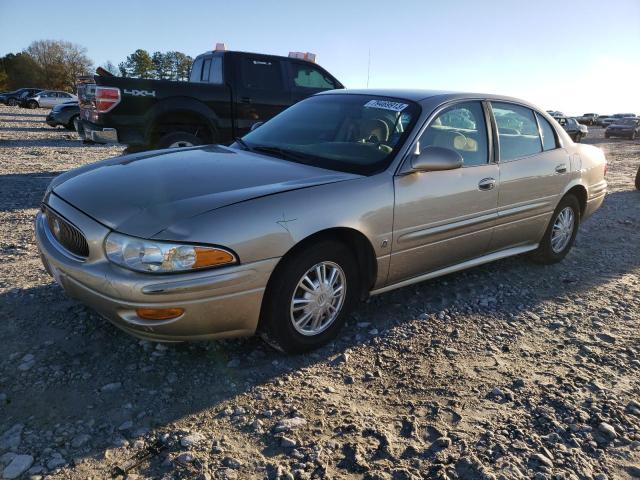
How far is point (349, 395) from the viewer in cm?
261

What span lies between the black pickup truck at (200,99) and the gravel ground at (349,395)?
11.3 ft

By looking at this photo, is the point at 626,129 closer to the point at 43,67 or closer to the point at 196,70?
the point at 196,70

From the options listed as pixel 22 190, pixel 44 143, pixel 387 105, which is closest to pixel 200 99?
pixel 22 190

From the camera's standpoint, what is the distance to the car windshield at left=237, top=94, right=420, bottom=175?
3279mm

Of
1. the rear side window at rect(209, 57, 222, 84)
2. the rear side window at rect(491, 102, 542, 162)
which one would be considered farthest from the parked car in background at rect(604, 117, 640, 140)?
the rear side window at rect(491, 102, 542, 162)

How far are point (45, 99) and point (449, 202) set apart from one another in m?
40.5

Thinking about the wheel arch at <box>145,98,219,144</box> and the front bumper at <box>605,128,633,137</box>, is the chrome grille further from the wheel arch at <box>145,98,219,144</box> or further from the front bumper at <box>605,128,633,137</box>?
the front bumper at <box>605,128,633,137</box>

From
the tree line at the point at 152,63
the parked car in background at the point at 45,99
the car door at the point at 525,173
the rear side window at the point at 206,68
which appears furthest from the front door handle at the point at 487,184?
the tree line at the point at 152,63

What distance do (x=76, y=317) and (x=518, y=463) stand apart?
8.86 ft

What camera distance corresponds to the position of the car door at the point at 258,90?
7793 mm

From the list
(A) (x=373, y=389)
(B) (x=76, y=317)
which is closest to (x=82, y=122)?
(B) (x=76, y=317)

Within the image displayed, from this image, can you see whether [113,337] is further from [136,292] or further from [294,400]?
[294,400]

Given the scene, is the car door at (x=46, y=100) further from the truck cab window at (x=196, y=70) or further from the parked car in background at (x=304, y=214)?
the parked car in background at (x=304, y=214)

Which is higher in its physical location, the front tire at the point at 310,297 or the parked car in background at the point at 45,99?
the parked car in background at the point at 45,99
